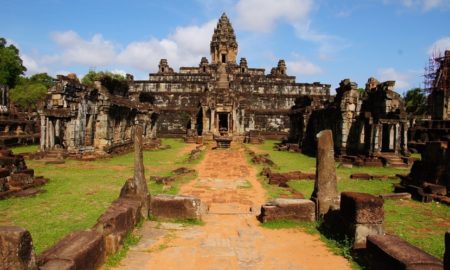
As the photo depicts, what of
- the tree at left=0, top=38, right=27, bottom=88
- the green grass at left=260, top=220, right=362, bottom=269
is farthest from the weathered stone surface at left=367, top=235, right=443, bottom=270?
the tree at left=0, top=38, right=27, bottom=88

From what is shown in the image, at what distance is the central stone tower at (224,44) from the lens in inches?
2259

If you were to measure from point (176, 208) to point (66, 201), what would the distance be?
12.0 feet

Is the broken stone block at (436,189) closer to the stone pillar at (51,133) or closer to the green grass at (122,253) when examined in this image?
the green grass at (122,253)

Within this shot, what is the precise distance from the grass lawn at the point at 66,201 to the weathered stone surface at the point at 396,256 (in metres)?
5.29

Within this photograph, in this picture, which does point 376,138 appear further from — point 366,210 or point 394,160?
point 366,210

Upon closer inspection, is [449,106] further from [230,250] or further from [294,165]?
[230,250]

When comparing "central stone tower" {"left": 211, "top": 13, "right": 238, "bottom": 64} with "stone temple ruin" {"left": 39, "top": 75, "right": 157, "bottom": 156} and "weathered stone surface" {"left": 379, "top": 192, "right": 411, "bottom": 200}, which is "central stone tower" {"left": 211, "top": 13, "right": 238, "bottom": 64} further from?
"weathered stone surface" {"left": 379, "top": 192, "right": 411, "bottom": 200}

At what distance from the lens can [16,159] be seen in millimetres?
12023

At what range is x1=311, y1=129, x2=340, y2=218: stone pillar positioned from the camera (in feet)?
26.8

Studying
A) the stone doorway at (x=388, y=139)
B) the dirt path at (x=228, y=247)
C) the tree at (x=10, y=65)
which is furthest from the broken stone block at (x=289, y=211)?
the tree at (x=10, y=65)

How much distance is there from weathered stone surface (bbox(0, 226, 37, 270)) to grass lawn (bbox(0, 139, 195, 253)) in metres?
2.39

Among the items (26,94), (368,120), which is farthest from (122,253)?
(26,94)

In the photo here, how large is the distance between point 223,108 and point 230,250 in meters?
33.0

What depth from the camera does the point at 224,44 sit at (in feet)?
189
